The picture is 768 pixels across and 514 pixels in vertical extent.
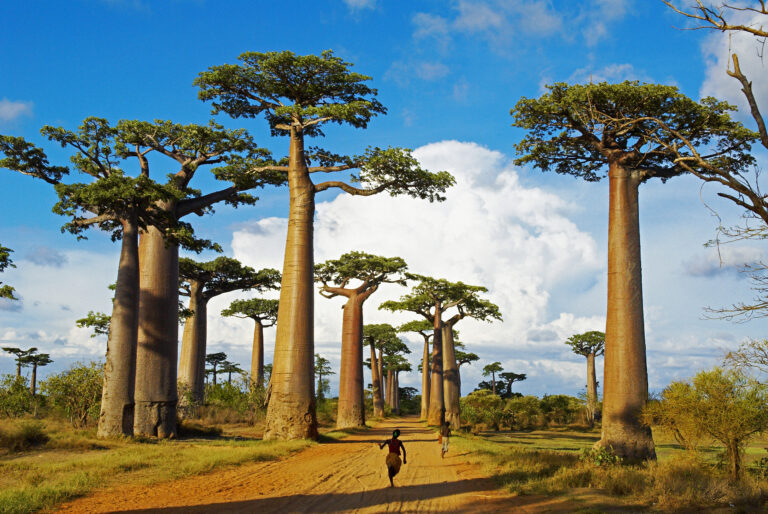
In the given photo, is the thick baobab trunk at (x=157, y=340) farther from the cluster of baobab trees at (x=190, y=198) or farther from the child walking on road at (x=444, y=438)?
the child walking on road at (x=444, y=438)

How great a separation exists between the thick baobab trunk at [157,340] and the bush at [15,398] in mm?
5389

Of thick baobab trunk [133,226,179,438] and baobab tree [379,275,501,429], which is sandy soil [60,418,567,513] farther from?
baobab tree [379,275,501,429]

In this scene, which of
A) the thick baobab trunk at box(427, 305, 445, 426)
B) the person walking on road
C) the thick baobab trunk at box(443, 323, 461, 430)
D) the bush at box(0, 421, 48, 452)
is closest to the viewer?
the bush at box(0, 421, 48, 452)

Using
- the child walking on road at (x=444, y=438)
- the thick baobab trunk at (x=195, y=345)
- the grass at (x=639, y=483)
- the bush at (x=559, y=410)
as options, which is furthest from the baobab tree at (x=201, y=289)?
the bush at (x=559, y=410)

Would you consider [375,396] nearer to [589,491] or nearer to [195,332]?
[195,332]

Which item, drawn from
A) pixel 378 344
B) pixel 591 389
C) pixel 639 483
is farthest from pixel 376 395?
pixel 639 483

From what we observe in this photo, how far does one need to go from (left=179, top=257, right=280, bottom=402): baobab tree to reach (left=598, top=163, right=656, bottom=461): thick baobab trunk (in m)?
19.9

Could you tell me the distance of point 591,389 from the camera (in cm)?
4069

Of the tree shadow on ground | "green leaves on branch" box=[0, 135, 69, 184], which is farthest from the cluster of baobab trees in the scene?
the tree shadow on ground

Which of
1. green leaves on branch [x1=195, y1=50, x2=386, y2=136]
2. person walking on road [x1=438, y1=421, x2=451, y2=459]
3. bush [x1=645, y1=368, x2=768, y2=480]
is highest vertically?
green leaves on branch [x1=195, y1=50, x2=386, y2=136]

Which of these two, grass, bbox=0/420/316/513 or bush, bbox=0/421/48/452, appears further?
bush, bbox=0/421/48/452

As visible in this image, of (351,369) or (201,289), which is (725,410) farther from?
(201,289)

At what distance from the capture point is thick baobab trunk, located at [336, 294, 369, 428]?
88.1ft

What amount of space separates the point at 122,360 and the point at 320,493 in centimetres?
839
